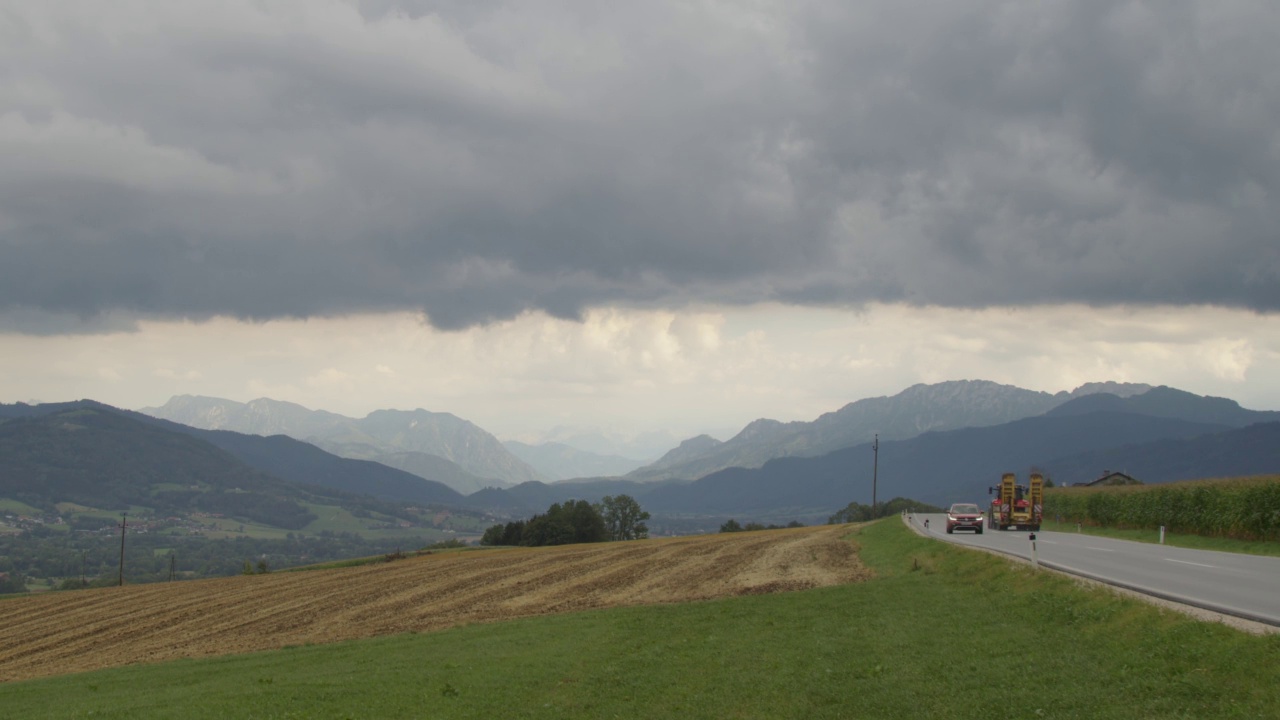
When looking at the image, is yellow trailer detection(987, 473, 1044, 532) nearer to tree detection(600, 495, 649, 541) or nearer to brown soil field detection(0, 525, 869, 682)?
brown soil field detection(0, 525, 869, 682)

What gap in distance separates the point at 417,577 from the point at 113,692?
99.1 feet

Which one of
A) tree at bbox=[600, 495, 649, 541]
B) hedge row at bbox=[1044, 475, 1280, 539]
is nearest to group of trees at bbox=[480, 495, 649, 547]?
tree at bbox=[600, 495, 649, 541]

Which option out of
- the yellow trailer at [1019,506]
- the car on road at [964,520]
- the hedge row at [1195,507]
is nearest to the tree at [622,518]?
the hedge row at [1195,507]

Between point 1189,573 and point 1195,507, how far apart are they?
28349 mm

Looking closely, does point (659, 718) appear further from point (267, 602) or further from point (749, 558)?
point (267, 602)

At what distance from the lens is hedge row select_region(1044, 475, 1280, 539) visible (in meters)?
44.5

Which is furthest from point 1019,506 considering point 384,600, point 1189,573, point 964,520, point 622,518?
point 622,518

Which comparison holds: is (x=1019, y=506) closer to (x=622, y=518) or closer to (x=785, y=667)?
(x=785, y=667)

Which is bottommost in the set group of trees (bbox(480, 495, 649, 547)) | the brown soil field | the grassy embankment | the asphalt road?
group of trees (bbox(480, 495, 649, 547))

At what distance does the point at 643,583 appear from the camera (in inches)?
1649

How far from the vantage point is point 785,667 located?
19.7 metres

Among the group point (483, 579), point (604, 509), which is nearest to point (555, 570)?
point (483, 579)

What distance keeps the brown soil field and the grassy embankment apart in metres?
4.50

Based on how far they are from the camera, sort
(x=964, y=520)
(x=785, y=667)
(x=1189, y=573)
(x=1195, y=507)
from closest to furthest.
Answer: (x=785, y=667)
(x=1189, y=573)
(x=1195, y=507)
(x=964, y=520)
